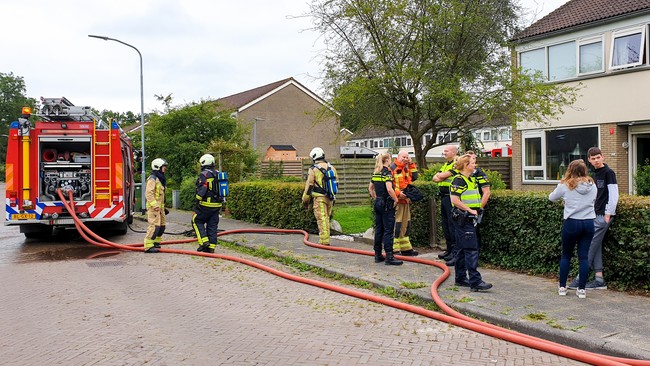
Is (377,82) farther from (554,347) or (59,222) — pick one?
(554,347)

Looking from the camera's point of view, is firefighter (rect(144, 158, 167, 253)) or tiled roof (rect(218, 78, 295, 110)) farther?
tiled roof (rect(218, 78, 295, 110))

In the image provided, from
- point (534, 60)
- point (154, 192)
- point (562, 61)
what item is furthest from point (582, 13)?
point (154, 192)

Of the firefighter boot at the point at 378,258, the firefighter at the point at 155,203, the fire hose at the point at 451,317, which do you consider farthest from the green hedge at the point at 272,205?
the firefighter boot at the point at 378,258

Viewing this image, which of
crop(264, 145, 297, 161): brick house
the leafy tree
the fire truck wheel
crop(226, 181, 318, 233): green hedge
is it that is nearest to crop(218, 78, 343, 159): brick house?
crop(264, 145, 297, 161): brick house

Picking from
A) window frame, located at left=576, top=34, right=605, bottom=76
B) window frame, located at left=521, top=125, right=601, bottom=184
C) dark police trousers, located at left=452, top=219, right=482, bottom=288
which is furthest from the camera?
window frame, located at left=521, top=125, right=601, bottom=184

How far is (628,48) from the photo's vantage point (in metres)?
16.2

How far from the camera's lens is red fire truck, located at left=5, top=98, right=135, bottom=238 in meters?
11.3

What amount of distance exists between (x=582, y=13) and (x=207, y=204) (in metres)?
14.4

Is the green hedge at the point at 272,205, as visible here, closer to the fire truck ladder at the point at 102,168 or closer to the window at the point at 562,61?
the fire truck ladder at the point at 102,168

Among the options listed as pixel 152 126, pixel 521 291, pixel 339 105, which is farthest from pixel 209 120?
pixel 521 291

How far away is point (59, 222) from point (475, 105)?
1005cm

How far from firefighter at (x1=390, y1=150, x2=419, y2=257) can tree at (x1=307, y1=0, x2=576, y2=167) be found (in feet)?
16.0

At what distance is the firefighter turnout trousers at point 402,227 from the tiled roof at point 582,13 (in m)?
9.29

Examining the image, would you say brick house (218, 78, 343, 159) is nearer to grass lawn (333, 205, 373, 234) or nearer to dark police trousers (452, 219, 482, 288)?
grass lawn (333, 205, 373, 234)
